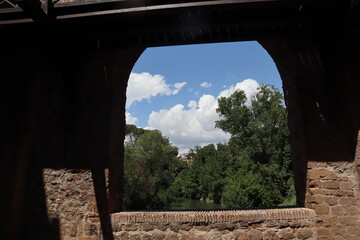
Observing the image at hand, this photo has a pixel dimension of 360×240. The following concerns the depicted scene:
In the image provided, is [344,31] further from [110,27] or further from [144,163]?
[144,163]

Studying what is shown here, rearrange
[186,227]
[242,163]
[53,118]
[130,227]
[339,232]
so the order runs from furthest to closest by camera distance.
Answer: [242,163], [53,118], [130,227], [186,227], [339,232]

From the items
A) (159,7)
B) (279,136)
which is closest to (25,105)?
(159,7)

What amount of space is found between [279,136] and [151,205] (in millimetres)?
11790

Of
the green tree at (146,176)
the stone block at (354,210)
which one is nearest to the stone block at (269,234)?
the stone block at (354,210)

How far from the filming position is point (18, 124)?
4066mm

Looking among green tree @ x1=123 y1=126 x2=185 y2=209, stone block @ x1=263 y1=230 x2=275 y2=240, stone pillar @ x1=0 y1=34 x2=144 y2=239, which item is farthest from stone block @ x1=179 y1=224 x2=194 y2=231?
green tree @ x1=123 y1=126 x2=185 y2=209

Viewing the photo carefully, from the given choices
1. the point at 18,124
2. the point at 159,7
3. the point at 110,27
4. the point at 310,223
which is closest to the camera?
the point at 159,7

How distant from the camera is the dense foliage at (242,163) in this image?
1844 cm

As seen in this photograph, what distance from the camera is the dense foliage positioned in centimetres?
1844

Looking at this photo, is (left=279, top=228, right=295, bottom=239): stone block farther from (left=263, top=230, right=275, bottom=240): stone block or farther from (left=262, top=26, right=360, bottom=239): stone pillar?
(left=262, top=26, right=360, bottom=239): stone pillar

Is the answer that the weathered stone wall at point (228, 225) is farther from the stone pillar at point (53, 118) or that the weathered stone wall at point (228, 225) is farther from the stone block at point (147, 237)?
the stone pillar at point (53, 118)

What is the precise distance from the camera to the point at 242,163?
21797mm

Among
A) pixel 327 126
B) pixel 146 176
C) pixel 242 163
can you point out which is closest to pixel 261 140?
pixel 242 163

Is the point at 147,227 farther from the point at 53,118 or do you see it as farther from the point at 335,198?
the point at 335,198
